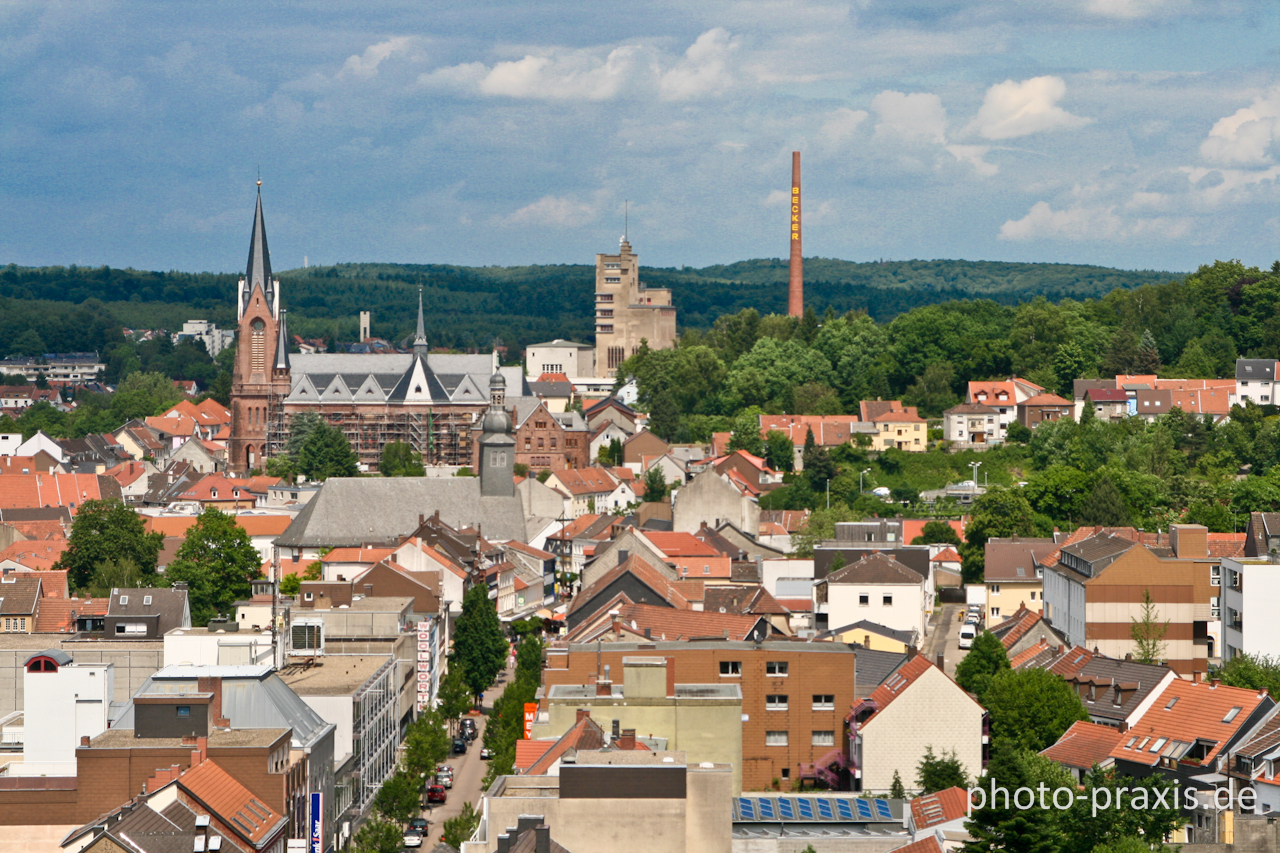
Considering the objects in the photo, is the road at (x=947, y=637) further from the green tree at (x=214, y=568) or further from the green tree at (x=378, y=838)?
the green tree at (x=214, y=568)

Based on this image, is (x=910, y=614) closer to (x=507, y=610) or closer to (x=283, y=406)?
(x=507, y=610)

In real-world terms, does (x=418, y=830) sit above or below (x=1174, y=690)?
below

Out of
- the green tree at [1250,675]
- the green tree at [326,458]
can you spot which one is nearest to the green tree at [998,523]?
the green tree at [1250,675]

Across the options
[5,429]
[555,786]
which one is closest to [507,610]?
[555,786]

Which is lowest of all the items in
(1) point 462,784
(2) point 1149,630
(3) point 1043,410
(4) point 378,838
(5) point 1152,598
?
(1) point 462,784

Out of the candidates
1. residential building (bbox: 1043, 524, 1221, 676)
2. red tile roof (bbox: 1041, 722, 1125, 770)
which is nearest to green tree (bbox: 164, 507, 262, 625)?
residential building (bbox: 1043, 524, 1221, 676)

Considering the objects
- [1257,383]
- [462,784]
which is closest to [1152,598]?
[462,784]

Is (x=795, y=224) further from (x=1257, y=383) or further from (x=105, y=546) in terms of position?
(x=105, y=546)
